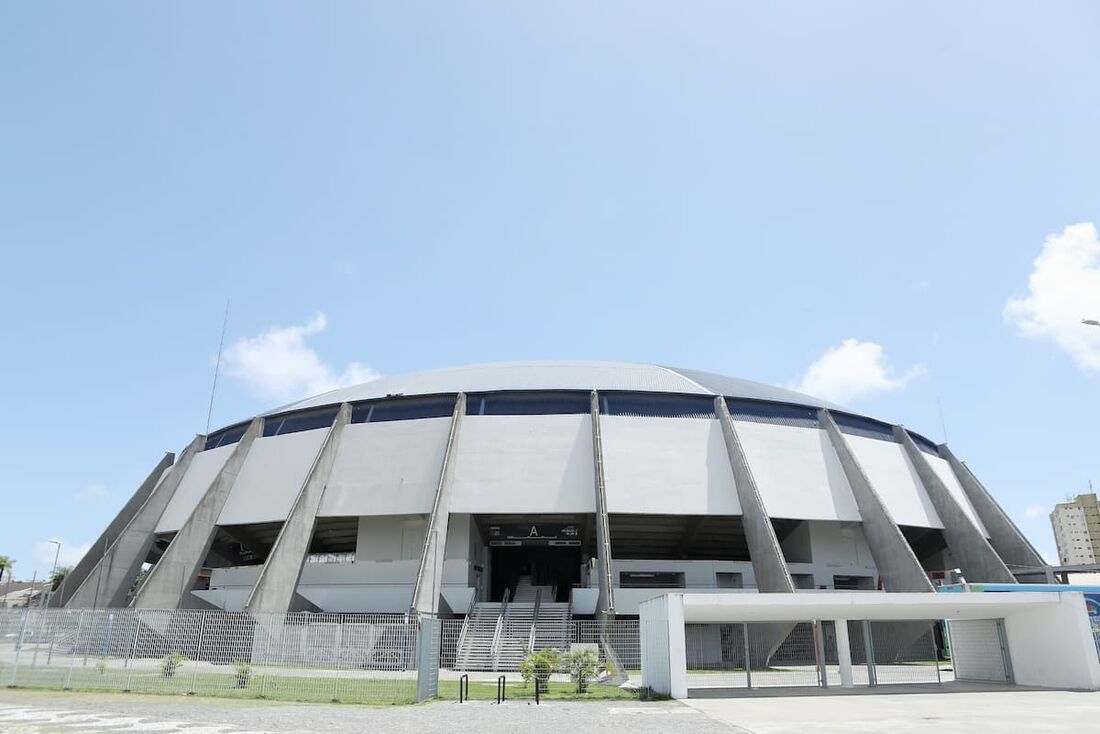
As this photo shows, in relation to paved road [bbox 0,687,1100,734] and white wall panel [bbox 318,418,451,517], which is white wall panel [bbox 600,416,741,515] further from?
paved road [bbox 0,687,1100,734]

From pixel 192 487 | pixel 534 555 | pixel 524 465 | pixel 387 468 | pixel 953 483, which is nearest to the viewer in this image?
pixel 524 465

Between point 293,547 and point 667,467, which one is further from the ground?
point 667,467

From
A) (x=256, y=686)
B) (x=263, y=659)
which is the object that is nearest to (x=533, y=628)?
(x=263, y=659)

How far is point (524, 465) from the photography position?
32.5 m

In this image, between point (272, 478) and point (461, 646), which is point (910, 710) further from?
point (272, 478)

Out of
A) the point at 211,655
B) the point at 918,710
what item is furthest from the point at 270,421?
the point at 918,710

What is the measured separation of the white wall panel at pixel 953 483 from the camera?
38.6m

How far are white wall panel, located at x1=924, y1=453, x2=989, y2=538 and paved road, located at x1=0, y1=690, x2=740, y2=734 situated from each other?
3037 centimetres

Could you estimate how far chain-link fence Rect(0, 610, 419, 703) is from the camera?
17141mm

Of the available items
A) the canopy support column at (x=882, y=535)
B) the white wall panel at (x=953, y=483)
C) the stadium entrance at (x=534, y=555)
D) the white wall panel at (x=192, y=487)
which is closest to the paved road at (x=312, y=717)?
the canopy support column at (x=882, y=535)

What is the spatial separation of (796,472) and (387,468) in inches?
781

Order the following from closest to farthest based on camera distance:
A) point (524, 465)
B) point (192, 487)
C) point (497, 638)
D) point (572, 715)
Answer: point (572, 715) < point (497, 638) < point (524, 465) < point (192, 487)

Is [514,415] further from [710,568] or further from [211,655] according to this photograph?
[211,655]

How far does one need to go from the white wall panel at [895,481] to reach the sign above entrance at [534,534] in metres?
15.4
